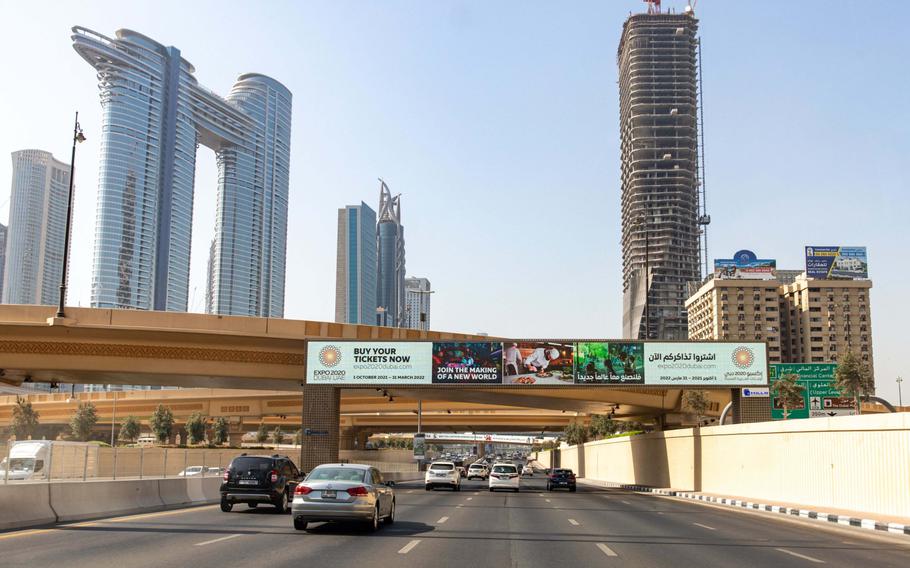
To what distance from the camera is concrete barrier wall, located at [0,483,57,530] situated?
1692 centimetres

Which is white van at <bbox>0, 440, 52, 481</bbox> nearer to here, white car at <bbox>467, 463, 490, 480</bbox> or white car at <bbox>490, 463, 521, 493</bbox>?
white car at <bbox>490, 463, 521, 493</bbox>

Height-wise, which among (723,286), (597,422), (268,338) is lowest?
(597,422)

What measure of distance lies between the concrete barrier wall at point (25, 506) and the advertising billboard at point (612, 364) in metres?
29.9

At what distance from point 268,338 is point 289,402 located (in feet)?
113

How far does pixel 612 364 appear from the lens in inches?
1725

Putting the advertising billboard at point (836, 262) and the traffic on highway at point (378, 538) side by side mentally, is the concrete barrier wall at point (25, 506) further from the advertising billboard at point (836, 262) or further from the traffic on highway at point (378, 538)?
the advertising billboard at point (836, 262)

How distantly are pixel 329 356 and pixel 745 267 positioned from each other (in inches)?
5987

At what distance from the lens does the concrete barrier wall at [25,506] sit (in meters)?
16.9

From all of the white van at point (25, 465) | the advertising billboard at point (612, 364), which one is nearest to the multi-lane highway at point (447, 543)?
the white van at point (25, 465)

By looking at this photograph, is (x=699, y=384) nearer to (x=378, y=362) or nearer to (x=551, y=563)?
(x=378, y=362)

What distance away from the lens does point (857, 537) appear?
736 inches

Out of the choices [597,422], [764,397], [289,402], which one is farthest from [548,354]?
[597,422]

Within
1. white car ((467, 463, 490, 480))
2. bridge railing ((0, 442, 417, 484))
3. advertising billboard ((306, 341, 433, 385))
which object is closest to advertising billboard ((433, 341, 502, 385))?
advertising billboard ((306, 341, 433, 385))

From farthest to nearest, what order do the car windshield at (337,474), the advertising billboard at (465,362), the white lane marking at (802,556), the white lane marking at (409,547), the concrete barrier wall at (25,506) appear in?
the advertising billboard at (465,362) → the car windshield at (337,474) → the concrete barrier wall at (25,506) → the white lane marking at (409,547) → the white lane marking at (802,556)
